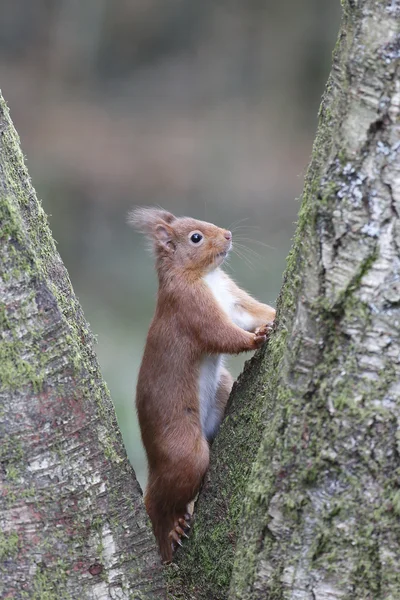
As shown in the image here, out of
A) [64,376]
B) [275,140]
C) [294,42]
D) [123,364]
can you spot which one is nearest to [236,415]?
[64,376]

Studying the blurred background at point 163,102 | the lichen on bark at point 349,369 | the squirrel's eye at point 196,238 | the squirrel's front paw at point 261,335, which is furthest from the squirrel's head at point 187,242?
the blurred background at point 163,102

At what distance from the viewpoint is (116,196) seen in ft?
36.1

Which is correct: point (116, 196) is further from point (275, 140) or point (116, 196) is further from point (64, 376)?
point (64, 376)

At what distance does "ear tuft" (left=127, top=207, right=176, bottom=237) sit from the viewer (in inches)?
135

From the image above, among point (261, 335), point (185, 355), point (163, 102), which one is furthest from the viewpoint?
point (163, 102)

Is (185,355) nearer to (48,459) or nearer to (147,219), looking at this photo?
(147,219)

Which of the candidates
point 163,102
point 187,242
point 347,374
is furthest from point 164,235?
point 163,102

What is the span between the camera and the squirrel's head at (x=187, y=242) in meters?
3.34

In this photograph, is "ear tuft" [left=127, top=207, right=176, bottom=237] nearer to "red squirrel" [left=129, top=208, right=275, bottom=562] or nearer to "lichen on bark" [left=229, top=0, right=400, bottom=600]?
"red squirrel" [left=129, top=208, right=275, bottom=562]

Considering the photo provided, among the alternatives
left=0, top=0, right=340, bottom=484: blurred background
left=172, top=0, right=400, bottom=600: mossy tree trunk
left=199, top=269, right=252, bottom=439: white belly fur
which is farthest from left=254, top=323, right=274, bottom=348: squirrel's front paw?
left=0, top=0, right=340, bottom=484: blurred background

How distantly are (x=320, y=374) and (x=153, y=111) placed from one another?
11.2m

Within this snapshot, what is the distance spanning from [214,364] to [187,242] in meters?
0.46

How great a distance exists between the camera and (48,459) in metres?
1.89

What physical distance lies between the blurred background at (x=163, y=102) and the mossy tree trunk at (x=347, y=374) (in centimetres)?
832
